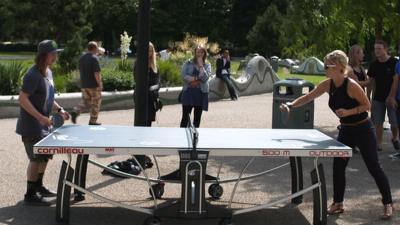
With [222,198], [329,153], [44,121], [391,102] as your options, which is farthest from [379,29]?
[44,121]

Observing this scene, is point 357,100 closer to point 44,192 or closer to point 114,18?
point 44,192

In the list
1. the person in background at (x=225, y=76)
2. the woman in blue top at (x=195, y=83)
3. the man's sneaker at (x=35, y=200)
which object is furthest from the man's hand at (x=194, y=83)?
the person in background at (x=225, y=76)

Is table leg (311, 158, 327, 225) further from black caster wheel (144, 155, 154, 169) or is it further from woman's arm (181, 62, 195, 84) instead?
woman's arm (181, 62, 195, 84)

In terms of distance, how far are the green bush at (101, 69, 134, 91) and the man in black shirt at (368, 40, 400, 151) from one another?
8.33m

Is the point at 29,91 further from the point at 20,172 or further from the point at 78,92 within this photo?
the point at 78,92

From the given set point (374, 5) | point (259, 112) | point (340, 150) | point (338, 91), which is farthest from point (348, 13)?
point (340, 150)

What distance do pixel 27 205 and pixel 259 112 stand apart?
33.4 feet

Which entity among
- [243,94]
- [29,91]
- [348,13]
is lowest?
[243,94]

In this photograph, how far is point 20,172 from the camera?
8289mm

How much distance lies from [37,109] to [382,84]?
5392 millimetres

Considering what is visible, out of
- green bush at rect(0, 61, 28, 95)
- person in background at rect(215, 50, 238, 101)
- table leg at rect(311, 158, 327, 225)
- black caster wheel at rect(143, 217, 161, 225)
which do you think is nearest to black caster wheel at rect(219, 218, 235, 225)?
black caster wheel at rect(143, 217, 161, 225)

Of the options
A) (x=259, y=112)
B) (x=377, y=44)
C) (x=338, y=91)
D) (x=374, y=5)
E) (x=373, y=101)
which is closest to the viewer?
(x=338, y=91)

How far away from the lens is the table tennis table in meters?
5.37

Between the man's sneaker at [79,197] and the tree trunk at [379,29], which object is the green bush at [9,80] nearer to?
the tree trunk at [379,29]
